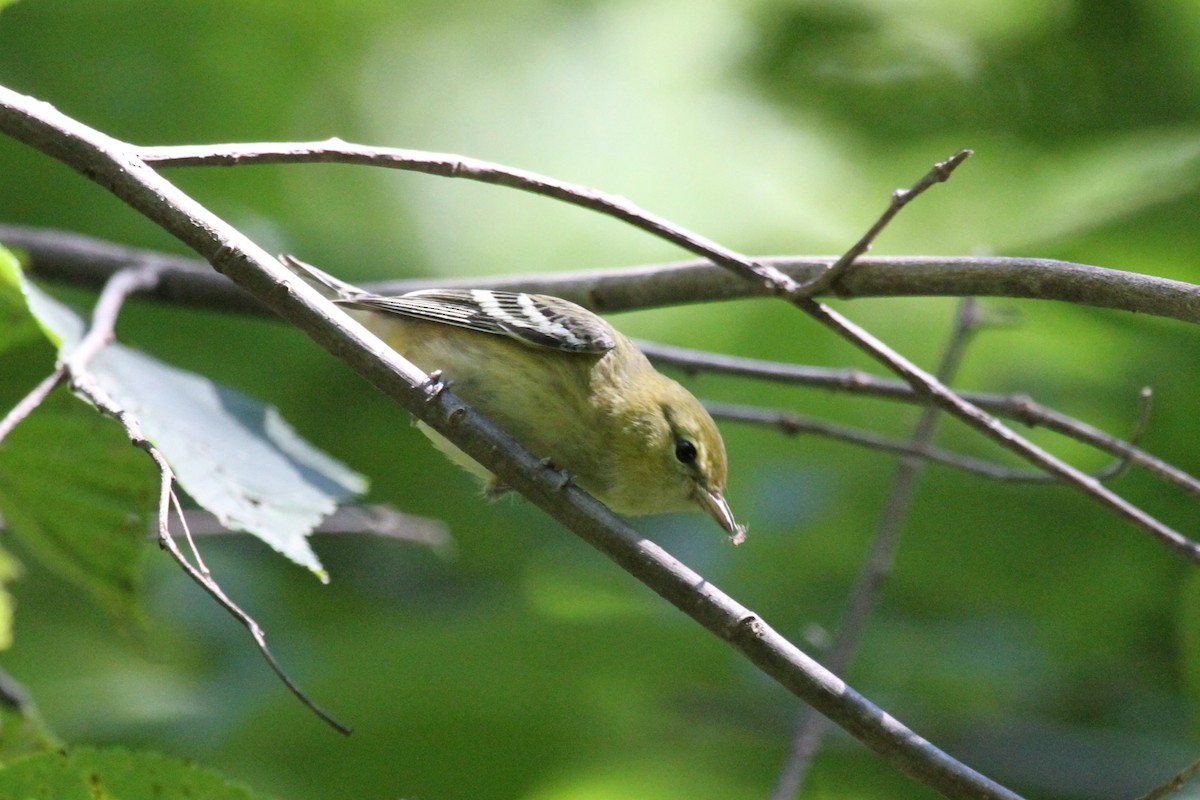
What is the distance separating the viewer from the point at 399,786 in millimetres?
4453

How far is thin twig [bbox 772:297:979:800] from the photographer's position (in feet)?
11.6

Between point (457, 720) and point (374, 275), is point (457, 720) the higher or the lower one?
the lower one

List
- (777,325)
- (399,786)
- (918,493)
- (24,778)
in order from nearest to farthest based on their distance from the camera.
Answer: (24,778) → (399,786) → (918,493) → (777,325)

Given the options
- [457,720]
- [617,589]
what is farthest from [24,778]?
[617,589]

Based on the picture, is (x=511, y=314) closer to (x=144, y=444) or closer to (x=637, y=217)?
(x=637, y=217)

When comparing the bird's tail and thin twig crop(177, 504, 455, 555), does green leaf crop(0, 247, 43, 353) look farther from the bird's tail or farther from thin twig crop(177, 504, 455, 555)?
thin twig crop(177, 504, 455, 555)

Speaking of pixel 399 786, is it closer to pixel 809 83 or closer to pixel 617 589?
pixel 617 589

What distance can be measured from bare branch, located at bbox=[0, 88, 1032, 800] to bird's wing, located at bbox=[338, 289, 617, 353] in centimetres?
137

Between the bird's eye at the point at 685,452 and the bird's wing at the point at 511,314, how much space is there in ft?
1.44

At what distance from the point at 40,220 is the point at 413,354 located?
2.81 m

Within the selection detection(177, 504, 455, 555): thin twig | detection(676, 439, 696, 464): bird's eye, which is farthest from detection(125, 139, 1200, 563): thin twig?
detection(177, 504, 455, 555): thin twig

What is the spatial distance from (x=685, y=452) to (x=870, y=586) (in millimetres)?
865

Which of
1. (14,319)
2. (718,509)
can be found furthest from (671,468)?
(14,319)

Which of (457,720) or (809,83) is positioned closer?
(457,720)
